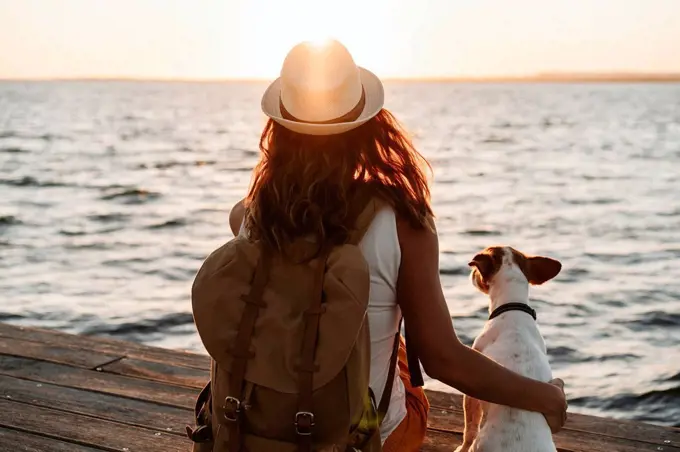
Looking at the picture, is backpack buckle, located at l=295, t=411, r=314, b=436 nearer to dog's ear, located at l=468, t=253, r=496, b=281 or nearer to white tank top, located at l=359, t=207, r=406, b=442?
white tank top, located at l=359, t=207, r=406, b=442

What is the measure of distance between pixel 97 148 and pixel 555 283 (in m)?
27.0

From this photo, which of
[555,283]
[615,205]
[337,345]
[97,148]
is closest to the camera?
[337,345]

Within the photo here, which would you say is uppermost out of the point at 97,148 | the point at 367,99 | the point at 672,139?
the point at 367,99

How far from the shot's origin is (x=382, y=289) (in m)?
2.73

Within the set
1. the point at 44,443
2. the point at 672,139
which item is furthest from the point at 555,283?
the point at 672,139

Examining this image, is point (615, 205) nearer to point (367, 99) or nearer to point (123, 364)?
point (123, 364)

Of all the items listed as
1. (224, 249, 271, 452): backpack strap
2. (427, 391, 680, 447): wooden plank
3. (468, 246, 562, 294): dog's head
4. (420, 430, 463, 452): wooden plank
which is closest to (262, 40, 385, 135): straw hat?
(224, 249, 271, 452): backpack strap

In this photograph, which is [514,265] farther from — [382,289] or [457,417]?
[382,289]

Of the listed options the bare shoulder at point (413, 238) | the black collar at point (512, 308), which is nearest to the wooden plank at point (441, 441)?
the black collar at point (512, 308)

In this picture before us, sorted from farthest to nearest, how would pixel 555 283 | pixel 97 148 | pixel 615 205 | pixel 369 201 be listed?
1. pixel 97 148
2. pixel 615 205
3. pixel 555 283
4. pixel 369 201

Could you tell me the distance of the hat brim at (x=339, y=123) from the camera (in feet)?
8.64

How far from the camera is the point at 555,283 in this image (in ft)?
35.3

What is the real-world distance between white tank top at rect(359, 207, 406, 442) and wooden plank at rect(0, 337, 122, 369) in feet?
8.45

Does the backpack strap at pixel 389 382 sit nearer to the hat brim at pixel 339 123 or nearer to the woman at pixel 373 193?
the woman at pixel 373 193
